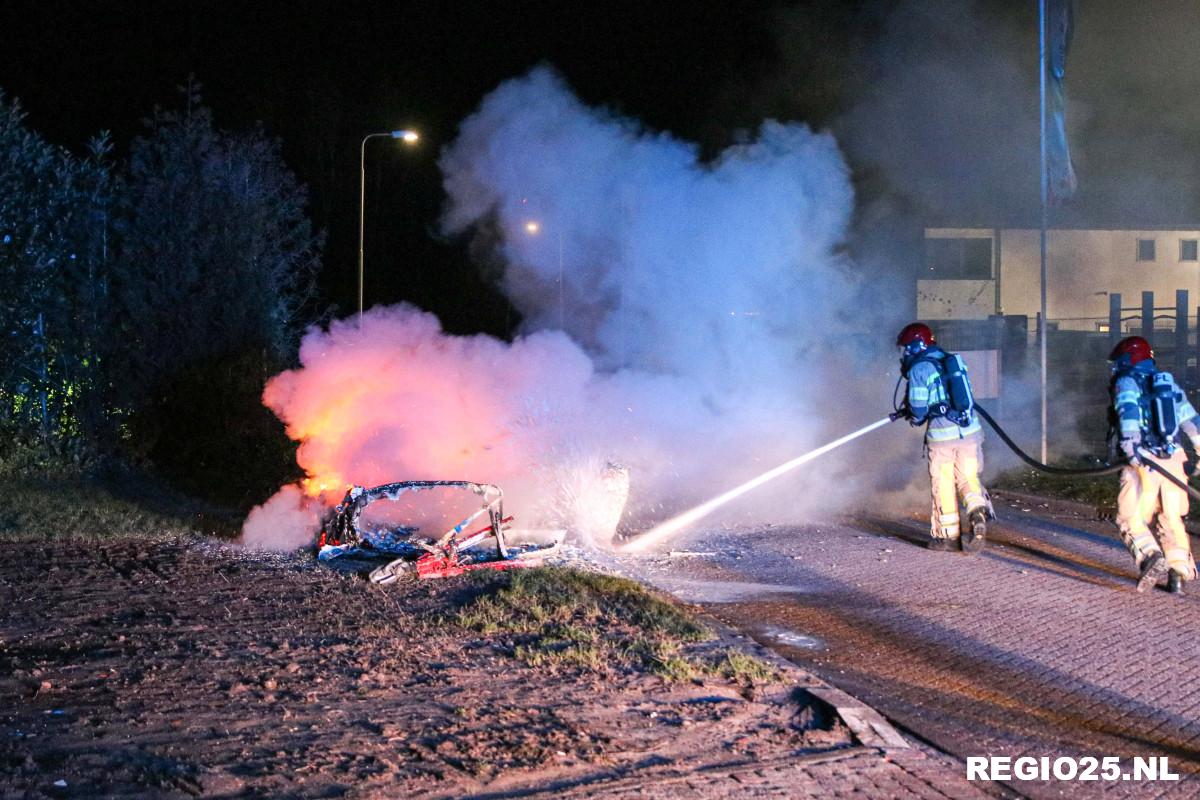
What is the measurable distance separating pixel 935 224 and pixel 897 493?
24.3 m

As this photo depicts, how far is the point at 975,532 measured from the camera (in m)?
10.5

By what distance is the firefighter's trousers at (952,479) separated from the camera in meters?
10.7

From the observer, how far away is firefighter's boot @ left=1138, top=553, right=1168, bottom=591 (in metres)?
8.90

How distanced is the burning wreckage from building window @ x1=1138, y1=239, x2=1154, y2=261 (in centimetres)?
3685

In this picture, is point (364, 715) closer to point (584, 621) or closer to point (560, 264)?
point (584, 621)

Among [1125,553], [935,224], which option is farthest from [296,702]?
[935,224]

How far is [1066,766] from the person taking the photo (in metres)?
5.45

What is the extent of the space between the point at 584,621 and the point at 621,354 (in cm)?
572

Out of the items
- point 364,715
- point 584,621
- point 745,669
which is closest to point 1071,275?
point 584,621

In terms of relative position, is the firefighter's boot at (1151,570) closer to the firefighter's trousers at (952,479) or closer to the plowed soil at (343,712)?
the firefighter's trousers at (952,479)

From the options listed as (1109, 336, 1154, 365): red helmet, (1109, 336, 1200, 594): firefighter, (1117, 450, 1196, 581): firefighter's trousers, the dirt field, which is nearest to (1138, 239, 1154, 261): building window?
(1109, 336, 1154, 365): red helmet

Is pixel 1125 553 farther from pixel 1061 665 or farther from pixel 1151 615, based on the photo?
pixel 1061 665

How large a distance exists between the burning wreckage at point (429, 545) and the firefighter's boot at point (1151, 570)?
189 inches

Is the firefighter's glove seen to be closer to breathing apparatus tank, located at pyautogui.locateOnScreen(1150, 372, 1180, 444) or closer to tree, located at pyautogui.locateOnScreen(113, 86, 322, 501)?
breathing apparatus tank, located at pyautogui.locateOnScreen(1150, 372, 1180, 444)
